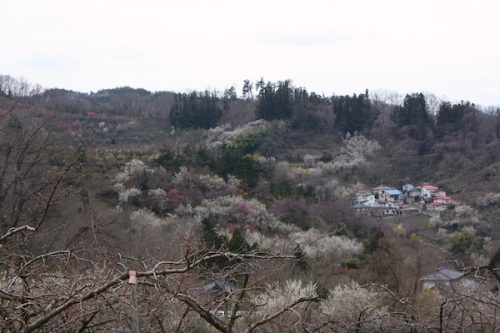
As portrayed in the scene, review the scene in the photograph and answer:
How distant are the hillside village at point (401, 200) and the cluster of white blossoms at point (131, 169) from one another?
37.2ft

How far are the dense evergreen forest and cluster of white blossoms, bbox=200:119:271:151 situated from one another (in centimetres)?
19

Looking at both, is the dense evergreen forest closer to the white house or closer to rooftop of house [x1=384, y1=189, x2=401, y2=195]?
the white house

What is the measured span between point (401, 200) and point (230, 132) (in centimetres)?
1460

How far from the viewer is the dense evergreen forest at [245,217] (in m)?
2.27

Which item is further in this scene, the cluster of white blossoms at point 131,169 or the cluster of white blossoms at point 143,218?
the cluster of white blossoms at point 131,169

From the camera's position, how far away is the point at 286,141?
1563 inches

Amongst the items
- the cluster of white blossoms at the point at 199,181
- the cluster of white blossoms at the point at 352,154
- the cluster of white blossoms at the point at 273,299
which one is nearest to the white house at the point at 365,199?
the cluster of white blossoms at the point at 352,154

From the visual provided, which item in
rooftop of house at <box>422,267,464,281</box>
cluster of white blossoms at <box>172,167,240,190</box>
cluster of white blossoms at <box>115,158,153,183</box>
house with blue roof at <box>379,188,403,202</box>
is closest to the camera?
rooftop of house at <box>422,267,464,281</box>

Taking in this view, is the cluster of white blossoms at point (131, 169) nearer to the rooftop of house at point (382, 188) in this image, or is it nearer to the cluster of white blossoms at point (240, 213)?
the cluster of white blossoms at point (240, 213)

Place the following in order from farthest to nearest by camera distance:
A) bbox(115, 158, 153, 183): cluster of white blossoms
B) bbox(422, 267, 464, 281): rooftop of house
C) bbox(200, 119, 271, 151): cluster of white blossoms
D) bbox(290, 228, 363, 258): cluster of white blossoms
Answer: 1. bbox(200, 119, 271, 151): cluster of white blossoms
2. bbox(115, 158, 153, 183): cluster of white blossoms
3. bbox(290, 228, 363, 258): cluster of white blossoms
4. bbox(422, 267, 464, 281): rooftop of house

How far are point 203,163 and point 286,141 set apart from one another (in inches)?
478

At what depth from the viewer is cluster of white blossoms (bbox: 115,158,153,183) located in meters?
25.3

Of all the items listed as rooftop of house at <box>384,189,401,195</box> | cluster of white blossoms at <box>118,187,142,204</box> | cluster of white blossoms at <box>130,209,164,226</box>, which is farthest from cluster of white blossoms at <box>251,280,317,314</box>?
rooftop of house at <box>384,189,401,195</box>

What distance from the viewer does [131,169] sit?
85.3 feet
